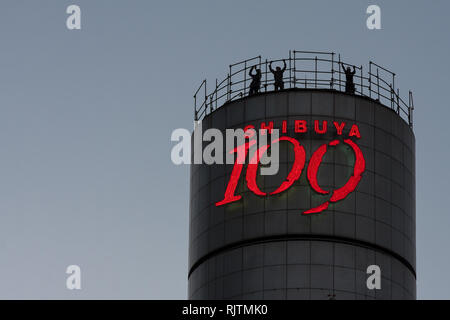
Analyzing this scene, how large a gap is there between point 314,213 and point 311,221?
570 millimetres

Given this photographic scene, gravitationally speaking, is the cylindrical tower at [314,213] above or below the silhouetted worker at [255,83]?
below

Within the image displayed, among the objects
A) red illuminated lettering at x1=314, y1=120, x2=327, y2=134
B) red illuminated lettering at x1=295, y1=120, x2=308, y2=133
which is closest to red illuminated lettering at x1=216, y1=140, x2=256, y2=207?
red illuminated lettering at x1=295, y1=120, x2=308, y2=133

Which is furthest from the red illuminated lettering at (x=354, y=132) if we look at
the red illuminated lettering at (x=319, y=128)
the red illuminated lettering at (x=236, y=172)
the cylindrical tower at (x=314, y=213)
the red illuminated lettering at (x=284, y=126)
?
the red illuminated lettering at (x=236, y=172)

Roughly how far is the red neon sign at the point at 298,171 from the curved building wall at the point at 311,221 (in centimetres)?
31

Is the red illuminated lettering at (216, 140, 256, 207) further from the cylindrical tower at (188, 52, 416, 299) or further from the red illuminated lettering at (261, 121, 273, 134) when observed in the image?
the red illuminated lettering at (261, 121, 273, 134)

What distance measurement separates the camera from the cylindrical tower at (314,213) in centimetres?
9181

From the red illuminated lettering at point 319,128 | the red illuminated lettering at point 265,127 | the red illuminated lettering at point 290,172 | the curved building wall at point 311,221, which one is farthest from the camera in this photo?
the red illuminated lettering at point 265,127

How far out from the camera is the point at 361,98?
9675 centimetres

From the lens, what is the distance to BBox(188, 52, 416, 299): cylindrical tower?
301 ft

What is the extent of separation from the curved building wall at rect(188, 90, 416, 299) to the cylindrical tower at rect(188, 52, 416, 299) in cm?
7

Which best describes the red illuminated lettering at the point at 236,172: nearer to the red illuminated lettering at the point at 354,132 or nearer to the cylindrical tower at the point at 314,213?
the cylindrical tower at the point at 314,213

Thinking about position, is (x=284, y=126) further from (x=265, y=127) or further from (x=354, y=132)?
(x=354, y=132)
